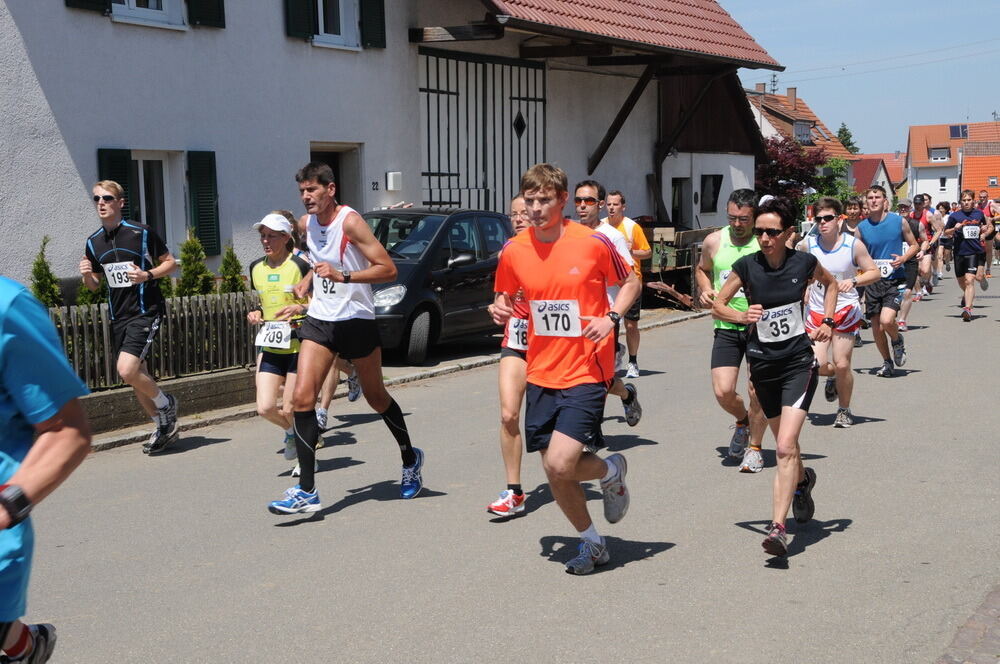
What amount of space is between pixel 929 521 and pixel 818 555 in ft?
3.38

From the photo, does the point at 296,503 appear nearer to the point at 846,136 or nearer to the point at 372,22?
the point at 372,22

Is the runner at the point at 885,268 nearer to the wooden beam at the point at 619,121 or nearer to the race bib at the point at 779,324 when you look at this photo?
the race bib at the point at 779,324

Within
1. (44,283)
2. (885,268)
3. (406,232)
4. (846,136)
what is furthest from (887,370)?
(846,136)

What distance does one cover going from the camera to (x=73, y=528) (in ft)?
22.6

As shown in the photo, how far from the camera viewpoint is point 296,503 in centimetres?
686

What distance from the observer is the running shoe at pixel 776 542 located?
18.9 ft

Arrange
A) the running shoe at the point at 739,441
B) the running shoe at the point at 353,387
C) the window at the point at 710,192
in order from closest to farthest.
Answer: the running shoe at the point at 739,441
the running shoe at the point at 353,387
the window at the point at 710,192

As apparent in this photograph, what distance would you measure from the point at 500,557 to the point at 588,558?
52 centimetres

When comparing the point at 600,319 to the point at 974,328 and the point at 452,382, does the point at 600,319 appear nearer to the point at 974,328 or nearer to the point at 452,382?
the point at 452,382

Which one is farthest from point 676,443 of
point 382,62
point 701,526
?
point 382,62

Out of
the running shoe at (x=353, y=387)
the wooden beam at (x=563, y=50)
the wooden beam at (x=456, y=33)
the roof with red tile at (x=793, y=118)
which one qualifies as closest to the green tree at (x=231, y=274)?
the running shoe at (x=353, y=387)

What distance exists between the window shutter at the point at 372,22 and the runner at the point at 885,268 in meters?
7.61

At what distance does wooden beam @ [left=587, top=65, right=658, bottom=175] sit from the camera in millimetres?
22344

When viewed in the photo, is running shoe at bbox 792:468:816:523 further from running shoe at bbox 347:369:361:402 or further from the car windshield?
the car windshield
